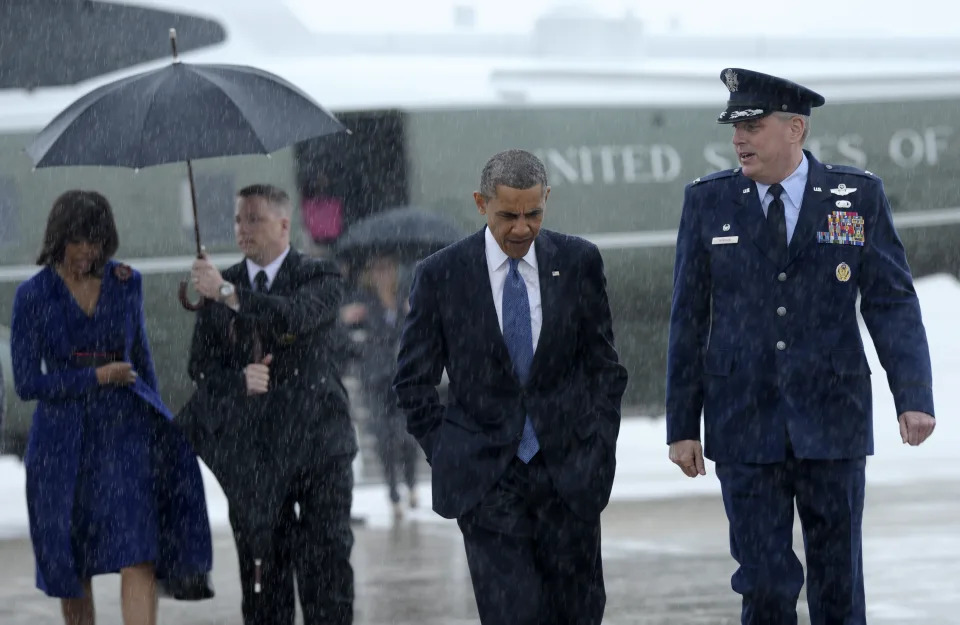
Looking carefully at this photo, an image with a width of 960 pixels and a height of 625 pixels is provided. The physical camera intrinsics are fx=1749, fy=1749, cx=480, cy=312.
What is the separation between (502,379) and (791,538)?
3.15 feet

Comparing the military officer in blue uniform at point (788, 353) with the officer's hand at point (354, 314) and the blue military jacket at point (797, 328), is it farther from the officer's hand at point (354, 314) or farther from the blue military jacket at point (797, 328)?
the officer's hand at point (354, 314)

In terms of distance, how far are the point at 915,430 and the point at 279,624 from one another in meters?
2.43

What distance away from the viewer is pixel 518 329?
15.8 ft

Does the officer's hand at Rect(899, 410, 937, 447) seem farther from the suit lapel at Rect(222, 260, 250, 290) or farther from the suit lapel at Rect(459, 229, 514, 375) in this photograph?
the suit lapel at Rect(222, 260, 250, 290)

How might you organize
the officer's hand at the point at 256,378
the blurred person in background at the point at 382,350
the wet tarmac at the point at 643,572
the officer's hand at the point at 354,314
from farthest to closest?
1. the officer's hand at the point at 354,314
2. the blurred person in background at the point at 382,350
3. the wet tarmac at the point at 643,572
4. the officer's hand at the point at 256,378

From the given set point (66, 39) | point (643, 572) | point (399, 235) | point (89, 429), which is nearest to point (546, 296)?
point (89, 429)

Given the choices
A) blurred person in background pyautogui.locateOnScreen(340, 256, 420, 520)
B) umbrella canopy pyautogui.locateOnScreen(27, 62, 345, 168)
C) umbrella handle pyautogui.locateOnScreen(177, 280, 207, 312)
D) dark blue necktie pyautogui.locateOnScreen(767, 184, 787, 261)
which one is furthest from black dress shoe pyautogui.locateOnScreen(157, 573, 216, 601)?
blurred person in background pyautogui.locateOnScreen(340, 256, 420, 520)

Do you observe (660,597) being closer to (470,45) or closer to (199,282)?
(199,282)

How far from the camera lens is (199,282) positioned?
5.98 m

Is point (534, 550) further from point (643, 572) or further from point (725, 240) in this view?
point (643, 572)

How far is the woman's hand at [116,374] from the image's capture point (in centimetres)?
599

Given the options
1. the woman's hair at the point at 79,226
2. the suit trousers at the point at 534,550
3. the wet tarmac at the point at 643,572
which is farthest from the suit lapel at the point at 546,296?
the wet tarmac at the point at 643,572

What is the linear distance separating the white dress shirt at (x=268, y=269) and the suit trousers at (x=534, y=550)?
69.3 inches

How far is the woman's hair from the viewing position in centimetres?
592
